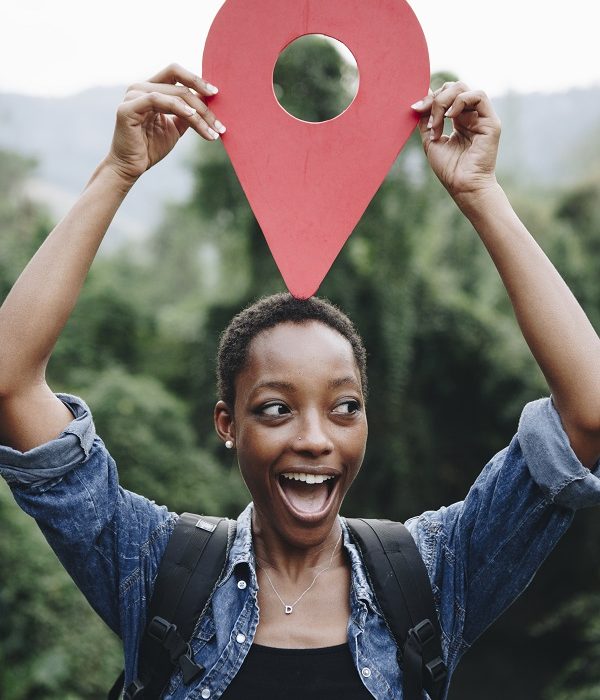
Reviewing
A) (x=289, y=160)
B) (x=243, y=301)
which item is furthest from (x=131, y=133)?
(x=243, y=301)

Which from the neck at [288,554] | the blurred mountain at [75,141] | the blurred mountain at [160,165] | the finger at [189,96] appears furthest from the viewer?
the blurred mountain at [75,141]

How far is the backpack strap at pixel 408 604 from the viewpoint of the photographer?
1.29m

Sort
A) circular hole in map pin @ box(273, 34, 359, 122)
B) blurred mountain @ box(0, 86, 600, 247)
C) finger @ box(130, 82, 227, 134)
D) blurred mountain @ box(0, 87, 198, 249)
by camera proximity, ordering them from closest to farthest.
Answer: finger @ box(130, 82, 227, 134)
circular hole in map pin @ box(273, 34, 359, 122)
blurred mountain @ box(0, 86, 600, 247)
blurred mountain @ box(0, 87, 198, 249)

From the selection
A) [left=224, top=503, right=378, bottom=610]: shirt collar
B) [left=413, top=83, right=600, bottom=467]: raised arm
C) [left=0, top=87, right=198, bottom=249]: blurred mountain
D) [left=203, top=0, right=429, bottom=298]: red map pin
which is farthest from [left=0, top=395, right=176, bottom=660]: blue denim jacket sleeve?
[left=0, top=87, right=198, bottom=249]: blurred mountain

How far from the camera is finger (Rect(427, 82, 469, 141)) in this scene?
130cm

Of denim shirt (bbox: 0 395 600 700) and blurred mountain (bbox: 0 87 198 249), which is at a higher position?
blurred mountain (bbox: 0 87 198 249)

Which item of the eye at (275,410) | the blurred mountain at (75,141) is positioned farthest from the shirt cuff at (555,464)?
the blurred mountain at (75,141)

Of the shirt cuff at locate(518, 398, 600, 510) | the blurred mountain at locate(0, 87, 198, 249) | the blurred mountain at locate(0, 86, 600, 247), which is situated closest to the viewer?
the shirt cuff at locate(518, 398, 600, 510)

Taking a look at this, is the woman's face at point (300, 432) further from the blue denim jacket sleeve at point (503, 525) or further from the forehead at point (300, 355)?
the blue denim jacket sleeve at point (503, 525)

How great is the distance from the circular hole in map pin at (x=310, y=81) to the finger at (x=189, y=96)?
16.1 feet

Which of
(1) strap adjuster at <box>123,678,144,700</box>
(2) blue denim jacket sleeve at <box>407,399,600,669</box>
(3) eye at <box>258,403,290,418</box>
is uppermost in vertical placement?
(3) eye at <box>258,403,290,418</box>

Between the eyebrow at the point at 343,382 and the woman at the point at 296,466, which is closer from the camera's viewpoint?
the woman at the point at 296,466

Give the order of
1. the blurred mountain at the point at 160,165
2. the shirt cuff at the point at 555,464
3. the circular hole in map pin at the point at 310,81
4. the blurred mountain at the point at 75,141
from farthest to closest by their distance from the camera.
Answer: the blurred mountain at the point at 75,141 < the blurred mountain at the point at 160,165 < the circular hole in map pin at the point at 310,81 < the shirt cuff at the point at 555,464

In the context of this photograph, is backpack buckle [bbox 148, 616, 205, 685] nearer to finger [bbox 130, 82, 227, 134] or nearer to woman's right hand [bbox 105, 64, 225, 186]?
woman's right hand [bbox 105, 64, 225, 186]
